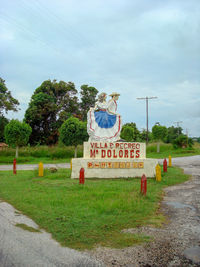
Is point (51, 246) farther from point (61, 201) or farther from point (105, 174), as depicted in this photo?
point (105, 174)

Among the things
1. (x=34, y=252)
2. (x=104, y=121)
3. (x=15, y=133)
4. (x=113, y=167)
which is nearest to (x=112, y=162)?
(x=113, y=167)

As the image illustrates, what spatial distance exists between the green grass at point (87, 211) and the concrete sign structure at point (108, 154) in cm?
270

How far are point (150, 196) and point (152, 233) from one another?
3287mm

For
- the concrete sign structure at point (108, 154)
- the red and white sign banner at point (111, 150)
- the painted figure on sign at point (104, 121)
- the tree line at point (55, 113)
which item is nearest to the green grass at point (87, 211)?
the concrete sign structure at point (108, 154)

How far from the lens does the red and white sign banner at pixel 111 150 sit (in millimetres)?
12623

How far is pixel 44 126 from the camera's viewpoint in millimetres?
36062

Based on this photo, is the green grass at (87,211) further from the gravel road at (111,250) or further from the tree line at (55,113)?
the tree line at (55,113)

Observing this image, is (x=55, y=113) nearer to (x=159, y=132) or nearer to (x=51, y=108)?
(x=51, y=108)

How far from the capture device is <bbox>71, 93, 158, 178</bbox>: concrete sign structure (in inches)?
491

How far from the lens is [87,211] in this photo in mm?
6543

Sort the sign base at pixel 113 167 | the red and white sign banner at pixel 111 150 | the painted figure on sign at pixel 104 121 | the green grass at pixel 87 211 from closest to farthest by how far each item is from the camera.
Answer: the green grass at pixel 87 211 → the sign base at pixel 113 167 → the red and white sign banner at pixel 111 150 → the painted figure on sign at pixel 104 121

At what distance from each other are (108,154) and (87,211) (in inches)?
247

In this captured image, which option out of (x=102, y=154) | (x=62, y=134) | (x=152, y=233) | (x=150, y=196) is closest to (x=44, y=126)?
(x=62, y=134)

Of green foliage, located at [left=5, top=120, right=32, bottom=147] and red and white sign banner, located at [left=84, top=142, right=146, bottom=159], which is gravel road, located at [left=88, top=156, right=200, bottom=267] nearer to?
red and white sign banner, located at [left=84, top=142, right=146, bottom=159]
